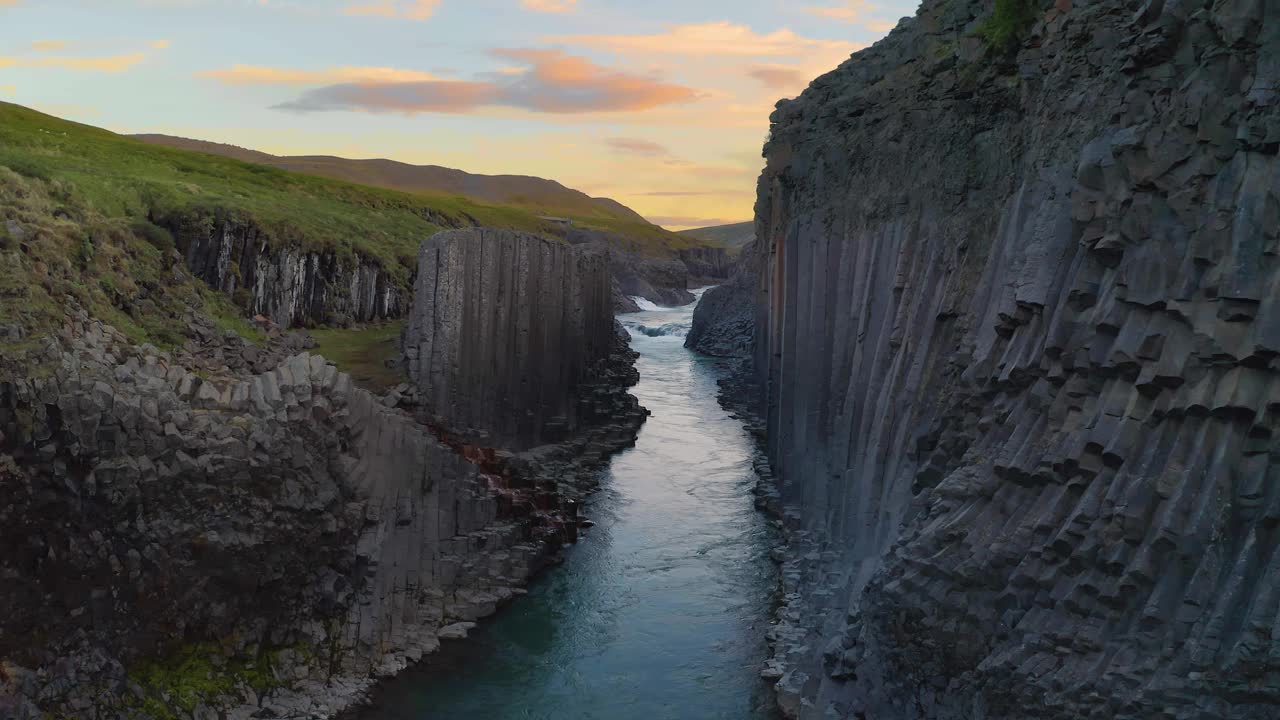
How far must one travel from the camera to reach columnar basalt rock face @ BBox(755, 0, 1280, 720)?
7559 mm

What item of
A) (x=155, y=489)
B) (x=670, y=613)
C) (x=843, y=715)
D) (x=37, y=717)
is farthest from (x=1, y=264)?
(x=843, y=715)

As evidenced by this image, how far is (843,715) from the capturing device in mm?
11727

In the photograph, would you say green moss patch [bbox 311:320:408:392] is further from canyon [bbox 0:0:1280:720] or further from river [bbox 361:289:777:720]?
river [bbox 361:289:777:720]

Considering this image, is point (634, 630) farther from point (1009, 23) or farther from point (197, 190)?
point (197, 190)

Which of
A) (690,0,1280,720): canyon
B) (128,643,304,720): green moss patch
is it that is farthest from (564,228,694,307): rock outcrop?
(128,643,304,720): green moss patch

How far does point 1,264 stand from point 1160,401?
13572 millimetres

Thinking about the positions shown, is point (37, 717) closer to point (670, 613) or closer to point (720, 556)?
point (670, 613)

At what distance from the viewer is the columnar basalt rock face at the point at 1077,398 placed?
24.8ft

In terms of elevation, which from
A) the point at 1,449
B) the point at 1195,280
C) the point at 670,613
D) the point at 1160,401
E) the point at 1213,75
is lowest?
the point at 670,613

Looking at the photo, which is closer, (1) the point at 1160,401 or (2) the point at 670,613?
(1) the point at 1160,401

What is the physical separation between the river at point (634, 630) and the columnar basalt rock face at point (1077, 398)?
4.68 feet

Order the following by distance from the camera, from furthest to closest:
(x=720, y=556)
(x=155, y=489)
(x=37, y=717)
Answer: (x=720, y=556)
(x=155, y=489)
(x=37, y=717)

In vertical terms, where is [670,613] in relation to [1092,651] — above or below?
below

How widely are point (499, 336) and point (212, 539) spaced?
409 inches
